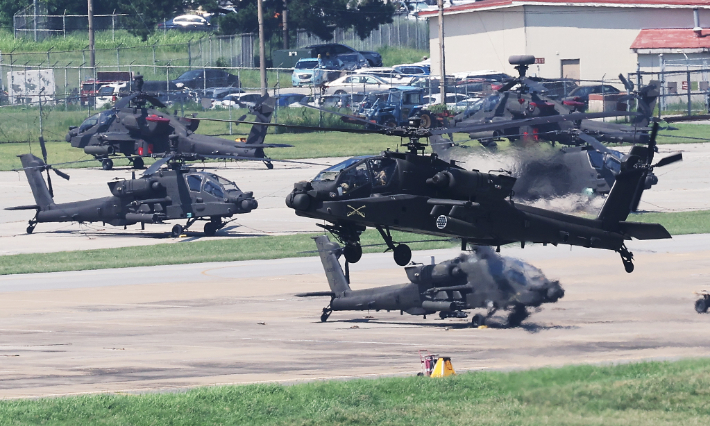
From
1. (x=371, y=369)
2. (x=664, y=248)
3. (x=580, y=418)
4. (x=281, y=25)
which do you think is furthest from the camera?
(x=281, y=25)

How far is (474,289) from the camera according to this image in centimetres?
2491

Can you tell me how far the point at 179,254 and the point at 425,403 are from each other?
72.7ft

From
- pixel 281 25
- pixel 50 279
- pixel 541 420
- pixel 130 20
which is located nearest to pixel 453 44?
pixel 281 25

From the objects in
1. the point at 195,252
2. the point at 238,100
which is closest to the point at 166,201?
the point at 195,252

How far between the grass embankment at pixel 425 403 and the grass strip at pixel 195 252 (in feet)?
59.1

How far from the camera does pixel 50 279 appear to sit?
111 ft

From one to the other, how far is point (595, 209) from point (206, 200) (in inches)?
638

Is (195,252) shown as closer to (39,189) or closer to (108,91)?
(39,189)

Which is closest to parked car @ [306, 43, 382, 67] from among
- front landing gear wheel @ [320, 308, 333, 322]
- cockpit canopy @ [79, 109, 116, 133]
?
cockpit canopy @ [79, 109, 116, 133]

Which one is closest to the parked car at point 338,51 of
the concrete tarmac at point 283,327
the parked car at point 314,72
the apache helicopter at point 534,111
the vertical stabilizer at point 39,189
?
the parked car at point 314,72

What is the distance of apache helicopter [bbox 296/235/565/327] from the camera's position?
24.4m

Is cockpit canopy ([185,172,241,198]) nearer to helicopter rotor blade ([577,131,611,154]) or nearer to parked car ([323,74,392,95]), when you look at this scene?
helicopter rotor blade ([577,131,611,154])

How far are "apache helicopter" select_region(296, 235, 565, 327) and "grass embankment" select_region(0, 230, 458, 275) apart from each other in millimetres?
9665

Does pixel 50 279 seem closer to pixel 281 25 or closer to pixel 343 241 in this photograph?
pixel 343 241
